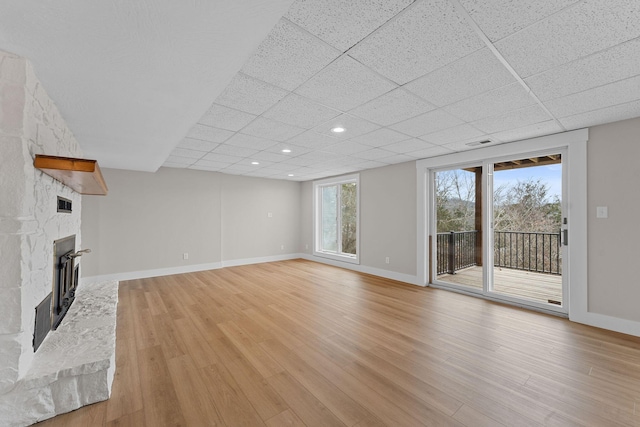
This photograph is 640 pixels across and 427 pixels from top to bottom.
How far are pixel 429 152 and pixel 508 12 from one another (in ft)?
9.95

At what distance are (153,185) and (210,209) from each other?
1255 mm

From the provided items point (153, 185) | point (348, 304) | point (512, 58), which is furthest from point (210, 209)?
point (512, 58)

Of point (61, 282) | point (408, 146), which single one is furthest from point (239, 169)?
point (61, 282)

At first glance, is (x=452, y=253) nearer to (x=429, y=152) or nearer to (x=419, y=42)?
(x=429, y=152)

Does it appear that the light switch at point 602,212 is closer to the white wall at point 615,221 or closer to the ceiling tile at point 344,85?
the white wall at point 615,221

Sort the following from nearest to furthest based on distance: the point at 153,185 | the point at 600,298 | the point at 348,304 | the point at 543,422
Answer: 1. the point at 543,422
2. the point at 600,298
3. the point at 348,304
4. the point at 153,185

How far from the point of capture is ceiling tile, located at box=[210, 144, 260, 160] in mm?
3926

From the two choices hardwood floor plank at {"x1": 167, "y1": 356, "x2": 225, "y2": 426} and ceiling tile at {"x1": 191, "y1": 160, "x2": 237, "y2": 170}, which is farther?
ceiling tile at {"x1": 191, "y1": 160, "x2": 237, "y2": 170}

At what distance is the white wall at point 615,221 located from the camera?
2.78 meters

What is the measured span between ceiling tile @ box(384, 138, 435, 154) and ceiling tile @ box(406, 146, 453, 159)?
0.16m

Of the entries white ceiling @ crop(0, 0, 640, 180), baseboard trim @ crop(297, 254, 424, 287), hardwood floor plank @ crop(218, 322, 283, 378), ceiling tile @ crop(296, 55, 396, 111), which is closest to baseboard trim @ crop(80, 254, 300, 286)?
baseboard trim @ crop(297, 254, 424, 287)

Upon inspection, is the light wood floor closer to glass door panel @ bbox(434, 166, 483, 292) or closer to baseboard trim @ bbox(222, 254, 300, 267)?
glass door panel @ bbox(434, 166, 483, 292)

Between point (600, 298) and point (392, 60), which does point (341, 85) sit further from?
point (600, 298)

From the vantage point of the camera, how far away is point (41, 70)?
164cm
